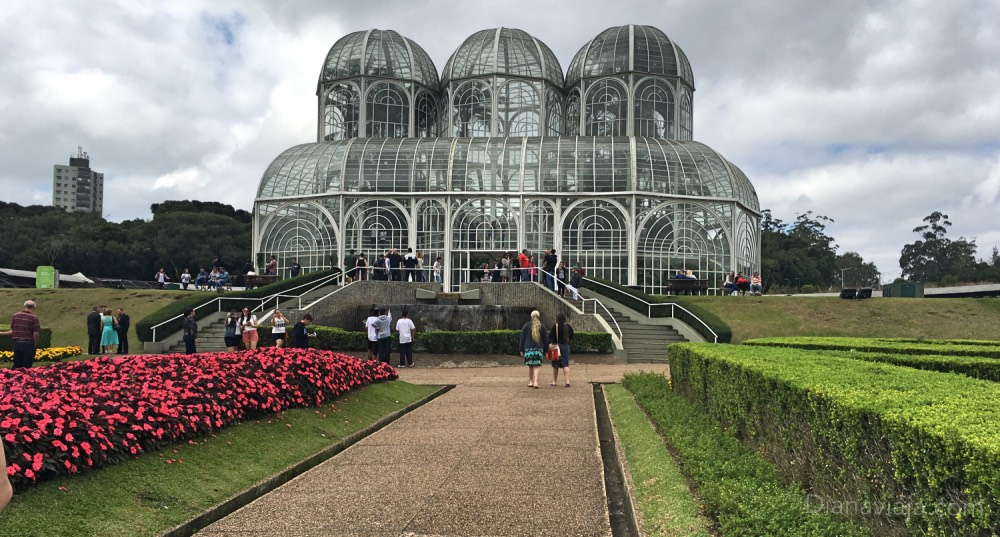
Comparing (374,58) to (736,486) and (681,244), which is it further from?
(736,486)

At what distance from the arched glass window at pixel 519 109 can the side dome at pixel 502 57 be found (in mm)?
717

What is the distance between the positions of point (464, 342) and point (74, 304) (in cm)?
1671

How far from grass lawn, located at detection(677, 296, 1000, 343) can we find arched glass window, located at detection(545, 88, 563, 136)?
57.6ft

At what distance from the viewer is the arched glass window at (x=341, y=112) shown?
→ 1729 inches

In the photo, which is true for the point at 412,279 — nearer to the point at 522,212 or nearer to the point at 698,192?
the point at 522,212

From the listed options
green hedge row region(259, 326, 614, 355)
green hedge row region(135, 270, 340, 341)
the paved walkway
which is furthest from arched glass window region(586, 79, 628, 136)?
the paved walkway

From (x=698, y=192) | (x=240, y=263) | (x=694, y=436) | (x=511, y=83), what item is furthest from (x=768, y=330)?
(x=240, y=263)

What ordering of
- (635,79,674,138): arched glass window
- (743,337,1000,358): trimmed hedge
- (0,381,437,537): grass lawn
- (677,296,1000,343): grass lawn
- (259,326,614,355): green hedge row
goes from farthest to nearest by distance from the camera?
(635,79,674,138): arched glass window, (677,296,1000,343): grass lawn, (259,326,614,355): green hedge row, (743,337,1000,358): trimmed hedge, (0,381,437,537): grass lawn

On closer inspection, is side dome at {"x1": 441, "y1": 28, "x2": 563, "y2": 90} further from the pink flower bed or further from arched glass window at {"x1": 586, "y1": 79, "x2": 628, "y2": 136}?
the pink flower bed

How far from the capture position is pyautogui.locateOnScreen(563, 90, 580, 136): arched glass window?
44.6m

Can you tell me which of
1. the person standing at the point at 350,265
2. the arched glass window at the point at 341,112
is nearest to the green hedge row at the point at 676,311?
the person standing at the point at 350,265

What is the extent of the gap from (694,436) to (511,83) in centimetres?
3713

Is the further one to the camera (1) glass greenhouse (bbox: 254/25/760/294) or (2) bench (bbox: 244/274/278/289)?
(1) glass greenhouse (bbox: 254/25/760/294)

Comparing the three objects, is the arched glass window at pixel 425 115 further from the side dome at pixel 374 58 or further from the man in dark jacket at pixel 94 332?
the man in dark jacket at pixel 94 332
